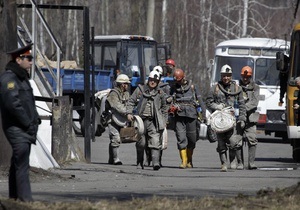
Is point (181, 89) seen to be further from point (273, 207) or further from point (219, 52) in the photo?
point (219, 52)

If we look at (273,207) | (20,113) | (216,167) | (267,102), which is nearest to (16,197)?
(20,113)

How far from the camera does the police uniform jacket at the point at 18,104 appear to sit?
11523mm

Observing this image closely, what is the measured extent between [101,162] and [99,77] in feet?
41.4

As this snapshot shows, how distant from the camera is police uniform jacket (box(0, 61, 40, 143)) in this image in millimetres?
11523

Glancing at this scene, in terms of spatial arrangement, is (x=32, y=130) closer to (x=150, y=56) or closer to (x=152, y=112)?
(x=152, y=112)

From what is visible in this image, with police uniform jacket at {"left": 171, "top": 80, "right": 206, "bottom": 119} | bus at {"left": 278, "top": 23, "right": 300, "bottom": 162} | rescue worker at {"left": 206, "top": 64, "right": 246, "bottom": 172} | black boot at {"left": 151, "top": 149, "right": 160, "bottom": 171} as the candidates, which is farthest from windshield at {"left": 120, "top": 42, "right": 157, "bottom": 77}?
black boot at {"left": 151, "top": 149, "right": 160, "bottom": 171}

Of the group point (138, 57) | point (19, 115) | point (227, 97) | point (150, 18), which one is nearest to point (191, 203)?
point (19, 115)

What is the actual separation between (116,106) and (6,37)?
4.93 m

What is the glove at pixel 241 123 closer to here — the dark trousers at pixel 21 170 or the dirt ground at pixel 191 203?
the dirt ground at pixel 191 203

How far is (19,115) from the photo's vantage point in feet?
37.8

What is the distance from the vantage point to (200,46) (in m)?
60.6

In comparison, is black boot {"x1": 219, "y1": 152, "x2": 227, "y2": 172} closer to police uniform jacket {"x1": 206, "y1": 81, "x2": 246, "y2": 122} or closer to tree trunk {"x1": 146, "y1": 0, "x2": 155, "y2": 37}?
police uniform jacket {"x1": 206, "y1": 81, "x2": 246, "y2": 122}

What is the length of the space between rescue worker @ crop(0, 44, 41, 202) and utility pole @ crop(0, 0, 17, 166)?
13.9 feet

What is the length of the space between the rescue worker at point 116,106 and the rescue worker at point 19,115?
8.98 m
